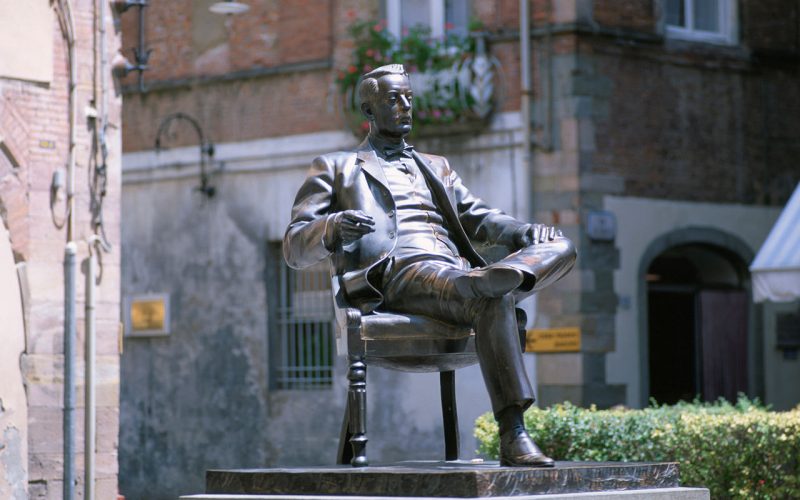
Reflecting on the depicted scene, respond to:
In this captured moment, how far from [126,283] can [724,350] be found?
7.19 meters

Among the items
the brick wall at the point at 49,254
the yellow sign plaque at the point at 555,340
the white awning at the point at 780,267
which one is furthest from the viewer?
the yellow sign plaque at the point at 555,340

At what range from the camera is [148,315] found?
2034 cm

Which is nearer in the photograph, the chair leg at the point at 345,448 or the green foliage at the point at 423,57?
A: the chair leg at the point at 345,448

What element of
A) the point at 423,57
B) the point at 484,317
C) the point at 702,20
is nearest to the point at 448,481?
the point at 484,317

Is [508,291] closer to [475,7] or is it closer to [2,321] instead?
[2,321]

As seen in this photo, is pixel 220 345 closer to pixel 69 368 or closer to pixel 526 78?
pixel 526 78

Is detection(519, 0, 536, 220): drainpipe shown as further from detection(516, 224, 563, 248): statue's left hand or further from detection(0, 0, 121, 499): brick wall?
detection(516, 224, 563, 248): statue's left hand

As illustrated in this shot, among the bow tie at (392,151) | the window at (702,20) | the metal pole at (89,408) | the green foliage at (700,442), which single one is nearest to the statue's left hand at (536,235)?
the bow tie at (392,151)

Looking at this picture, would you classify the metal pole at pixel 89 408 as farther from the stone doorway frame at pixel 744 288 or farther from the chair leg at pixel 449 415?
the chair leg at pixel 449 415

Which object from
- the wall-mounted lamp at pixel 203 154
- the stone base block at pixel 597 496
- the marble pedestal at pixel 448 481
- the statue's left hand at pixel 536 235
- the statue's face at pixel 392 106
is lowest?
the stone base block at pixel 597 496

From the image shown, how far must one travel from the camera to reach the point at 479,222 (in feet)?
26.7

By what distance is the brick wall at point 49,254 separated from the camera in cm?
1348

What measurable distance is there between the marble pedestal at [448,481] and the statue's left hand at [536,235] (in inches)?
40.2

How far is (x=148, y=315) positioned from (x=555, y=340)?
5488mm
